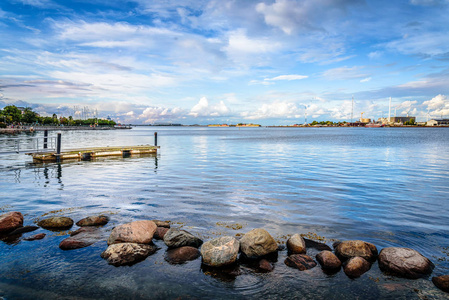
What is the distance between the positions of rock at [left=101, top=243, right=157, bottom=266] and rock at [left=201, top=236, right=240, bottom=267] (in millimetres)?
2227

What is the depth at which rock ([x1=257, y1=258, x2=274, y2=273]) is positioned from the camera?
364 inches

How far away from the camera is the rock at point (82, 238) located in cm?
1070

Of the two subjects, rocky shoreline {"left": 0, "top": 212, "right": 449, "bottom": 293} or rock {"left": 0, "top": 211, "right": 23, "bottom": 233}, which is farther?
rock {"left": 0, "top": 211, "right": 23, "bottom": 233}

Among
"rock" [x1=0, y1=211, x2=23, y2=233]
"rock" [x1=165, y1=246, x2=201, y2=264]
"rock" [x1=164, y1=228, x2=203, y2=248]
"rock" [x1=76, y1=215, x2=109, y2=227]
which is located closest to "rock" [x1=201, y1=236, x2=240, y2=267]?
"rock" [x1=165, y1=246, x2=201, y2=264]

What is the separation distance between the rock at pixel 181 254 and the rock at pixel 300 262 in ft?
10.6

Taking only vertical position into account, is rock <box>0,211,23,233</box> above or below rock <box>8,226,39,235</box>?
above

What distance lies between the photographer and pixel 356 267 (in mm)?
9078

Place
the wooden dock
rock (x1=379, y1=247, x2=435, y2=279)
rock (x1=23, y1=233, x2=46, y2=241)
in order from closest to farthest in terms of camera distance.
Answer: rock (x1=379, y1=247, x2=435, y2=279) → rock (x1=23, y1=233, x2=46, y2=241) → the wooden dock

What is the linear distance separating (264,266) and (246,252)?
92 centimetres

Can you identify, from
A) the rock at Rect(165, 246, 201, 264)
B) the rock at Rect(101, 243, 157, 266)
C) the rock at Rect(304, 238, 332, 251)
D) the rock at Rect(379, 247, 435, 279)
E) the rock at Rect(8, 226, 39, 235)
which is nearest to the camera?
the rock at Rect(379, 247, 435, 279)

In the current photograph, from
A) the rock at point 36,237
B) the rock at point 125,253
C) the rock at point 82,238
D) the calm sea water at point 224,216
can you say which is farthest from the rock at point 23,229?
the rock at point 125,253

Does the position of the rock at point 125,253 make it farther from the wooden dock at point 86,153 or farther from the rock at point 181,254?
the wooden dock at point 86,153

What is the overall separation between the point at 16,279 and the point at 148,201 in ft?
29.9

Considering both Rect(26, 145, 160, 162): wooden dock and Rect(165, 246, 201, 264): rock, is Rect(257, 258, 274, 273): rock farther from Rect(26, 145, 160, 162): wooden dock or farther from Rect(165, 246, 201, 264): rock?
Rect(26, 145, 160, 162): wooden dock
